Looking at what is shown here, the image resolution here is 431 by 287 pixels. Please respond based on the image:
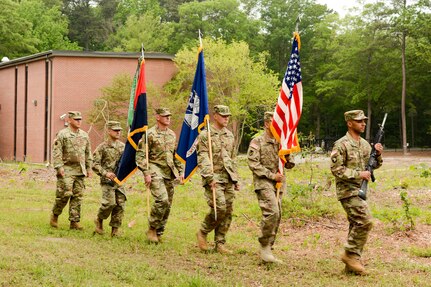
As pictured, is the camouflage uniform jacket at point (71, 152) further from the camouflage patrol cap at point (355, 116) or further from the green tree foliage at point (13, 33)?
the green tree foliage at point (13, 33)

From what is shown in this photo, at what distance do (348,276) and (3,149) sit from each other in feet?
125

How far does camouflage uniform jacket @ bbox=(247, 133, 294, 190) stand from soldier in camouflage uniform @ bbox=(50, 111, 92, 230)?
400 centimetres

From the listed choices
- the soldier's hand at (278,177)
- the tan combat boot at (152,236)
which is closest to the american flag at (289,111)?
the soldier's hand at (278,177)

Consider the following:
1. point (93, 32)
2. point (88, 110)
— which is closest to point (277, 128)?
point (88, 110)

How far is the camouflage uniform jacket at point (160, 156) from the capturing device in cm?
1058

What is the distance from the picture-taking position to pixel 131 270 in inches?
315

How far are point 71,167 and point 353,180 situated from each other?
580 centimetres

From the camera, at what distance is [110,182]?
1105cm

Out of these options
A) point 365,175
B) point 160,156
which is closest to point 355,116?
point 365,175

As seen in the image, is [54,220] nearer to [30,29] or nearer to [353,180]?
[353,180]

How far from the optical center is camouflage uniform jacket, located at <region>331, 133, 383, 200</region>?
27.2 ft

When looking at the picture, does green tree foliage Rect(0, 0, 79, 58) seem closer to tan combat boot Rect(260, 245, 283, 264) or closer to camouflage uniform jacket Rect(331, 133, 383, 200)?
tan combat boot Rect(260, 245, 283, 264)

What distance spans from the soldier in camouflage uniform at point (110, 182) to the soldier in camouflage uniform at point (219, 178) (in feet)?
6.15

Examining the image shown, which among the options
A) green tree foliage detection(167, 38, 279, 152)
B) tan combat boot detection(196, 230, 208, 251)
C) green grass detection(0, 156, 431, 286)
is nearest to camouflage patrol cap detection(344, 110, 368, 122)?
green grass detection(0, 156, 431, 286)
